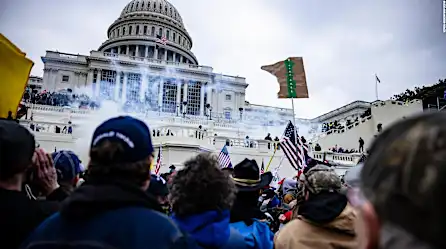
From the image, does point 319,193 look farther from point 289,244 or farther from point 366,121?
point 366,121

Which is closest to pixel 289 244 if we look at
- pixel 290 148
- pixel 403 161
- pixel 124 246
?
pixel 124 246

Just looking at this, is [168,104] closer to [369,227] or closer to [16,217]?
[16,217]

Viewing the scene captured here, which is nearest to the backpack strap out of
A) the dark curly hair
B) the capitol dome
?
the dark curly hair

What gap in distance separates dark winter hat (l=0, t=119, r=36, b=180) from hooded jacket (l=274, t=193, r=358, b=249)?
163 centimetres

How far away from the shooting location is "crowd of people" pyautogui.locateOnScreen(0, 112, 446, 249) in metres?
0.78

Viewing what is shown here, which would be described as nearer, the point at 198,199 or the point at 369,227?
the point at 369,227

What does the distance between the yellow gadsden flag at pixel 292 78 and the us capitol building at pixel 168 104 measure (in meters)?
8.83

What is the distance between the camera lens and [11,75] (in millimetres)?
2803

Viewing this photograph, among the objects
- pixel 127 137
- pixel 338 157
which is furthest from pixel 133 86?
pixel 127 137

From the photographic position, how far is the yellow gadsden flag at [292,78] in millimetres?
11500

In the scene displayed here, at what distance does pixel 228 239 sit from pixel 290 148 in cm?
824

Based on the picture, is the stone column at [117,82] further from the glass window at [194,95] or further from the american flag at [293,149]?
the american flag at [293,149]

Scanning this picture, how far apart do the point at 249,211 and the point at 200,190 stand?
3.17 ft

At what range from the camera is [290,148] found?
403 inches
